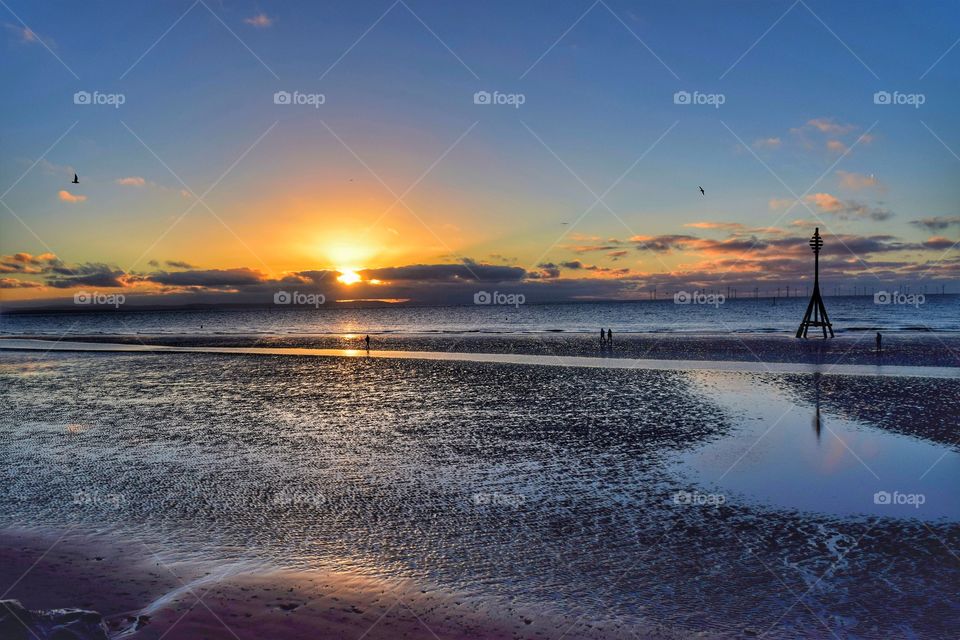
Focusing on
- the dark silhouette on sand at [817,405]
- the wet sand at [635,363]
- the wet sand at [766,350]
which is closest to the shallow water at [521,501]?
the dark silhouette on sand at [817,405]

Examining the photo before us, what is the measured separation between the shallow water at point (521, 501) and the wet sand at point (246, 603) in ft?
1.48

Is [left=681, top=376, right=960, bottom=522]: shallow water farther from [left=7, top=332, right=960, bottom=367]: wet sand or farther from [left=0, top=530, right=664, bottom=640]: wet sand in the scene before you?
[left=7, top=332, right=960, bottom=367]: wet sand

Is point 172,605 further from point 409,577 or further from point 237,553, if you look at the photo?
point 409,577

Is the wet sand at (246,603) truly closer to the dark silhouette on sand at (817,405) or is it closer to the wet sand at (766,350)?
the dark silhouette on sand at (817,405)

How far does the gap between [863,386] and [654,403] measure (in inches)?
414

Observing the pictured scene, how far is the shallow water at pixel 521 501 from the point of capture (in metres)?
7.50

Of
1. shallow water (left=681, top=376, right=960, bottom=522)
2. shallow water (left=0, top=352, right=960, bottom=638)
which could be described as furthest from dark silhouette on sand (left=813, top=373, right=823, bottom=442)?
shallow water (left=0, top=352, right=960, bottom=638)

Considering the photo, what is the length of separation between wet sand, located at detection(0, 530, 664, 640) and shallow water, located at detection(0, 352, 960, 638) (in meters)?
0.45

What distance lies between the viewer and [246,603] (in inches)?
276

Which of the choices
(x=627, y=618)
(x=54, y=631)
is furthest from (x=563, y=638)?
(x=54, y=631)

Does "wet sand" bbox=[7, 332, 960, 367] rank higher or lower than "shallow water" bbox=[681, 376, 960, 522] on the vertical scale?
higher

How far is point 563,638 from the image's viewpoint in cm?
642

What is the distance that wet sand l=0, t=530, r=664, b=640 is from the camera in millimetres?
6434

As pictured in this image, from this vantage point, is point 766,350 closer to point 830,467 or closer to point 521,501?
point 830,467
